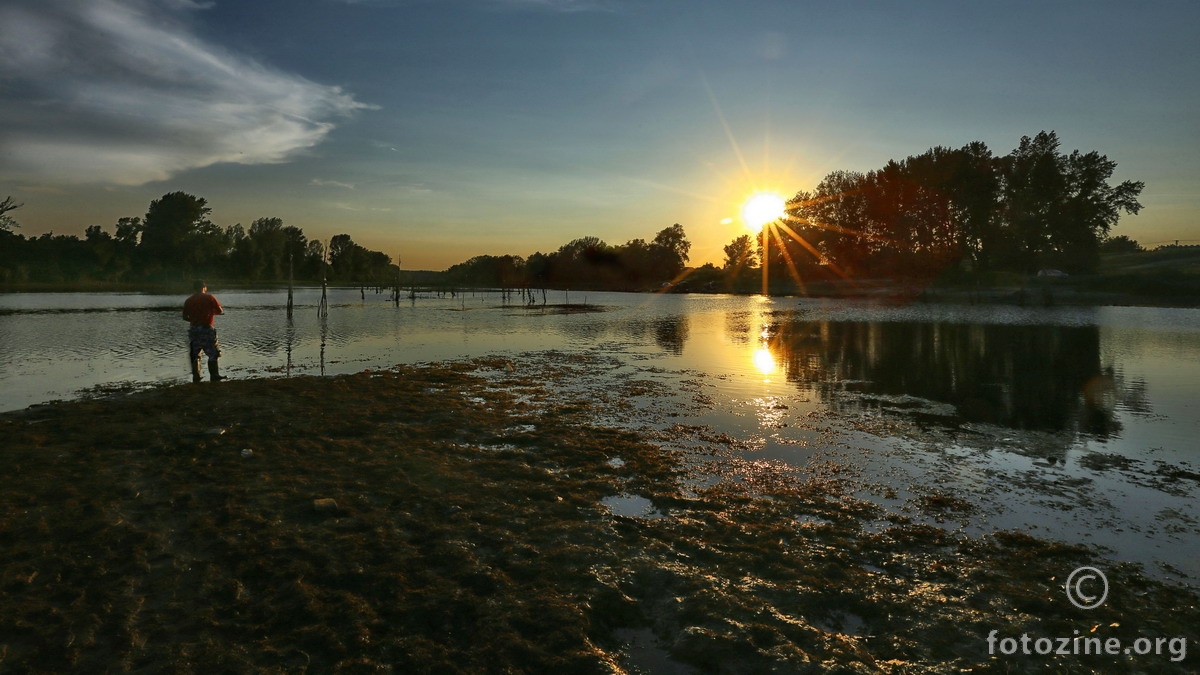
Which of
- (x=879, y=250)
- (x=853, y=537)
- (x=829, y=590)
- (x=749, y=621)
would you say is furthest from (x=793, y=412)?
(x=879, y=250)

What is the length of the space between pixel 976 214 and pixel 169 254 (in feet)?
512

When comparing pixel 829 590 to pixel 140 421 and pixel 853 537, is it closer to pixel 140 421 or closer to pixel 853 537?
pixel 853 537

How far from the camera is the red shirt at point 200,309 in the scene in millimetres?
16422

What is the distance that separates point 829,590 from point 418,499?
4.93 meters

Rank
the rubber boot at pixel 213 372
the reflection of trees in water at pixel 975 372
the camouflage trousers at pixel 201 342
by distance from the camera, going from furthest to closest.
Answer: the camouflage trousers at pixel 201 342
the rubber boot at pixel 213 372
the reflection of trees in water at pixel 975 372

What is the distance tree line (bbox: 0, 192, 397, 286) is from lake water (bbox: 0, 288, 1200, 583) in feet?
256

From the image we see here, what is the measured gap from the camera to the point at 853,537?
258 inches

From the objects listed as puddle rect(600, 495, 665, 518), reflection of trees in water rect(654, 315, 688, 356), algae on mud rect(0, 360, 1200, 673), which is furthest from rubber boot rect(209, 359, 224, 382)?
reflection of trees in water rect(654, 315, 688, 356)

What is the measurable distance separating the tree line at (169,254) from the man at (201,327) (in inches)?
3338

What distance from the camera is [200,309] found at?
649 inches

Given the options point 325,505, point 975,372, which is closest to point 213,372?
point 325,505

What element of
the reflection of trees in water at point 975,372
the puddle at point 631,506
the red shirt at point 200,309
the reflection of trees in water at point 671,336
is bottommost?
the puddle at point 631,506

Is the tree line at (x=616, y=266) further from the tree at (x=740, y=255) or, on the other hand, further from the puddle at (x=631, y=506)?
the puddle at (x=631, y=506)

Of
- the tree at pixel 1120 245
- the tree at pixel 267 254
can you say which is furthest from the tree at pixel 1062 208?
the tree at pixel 267 254
